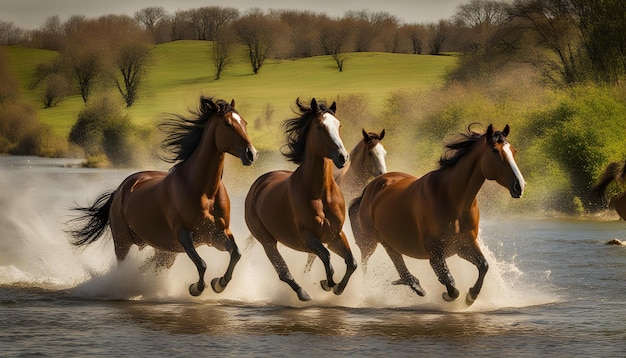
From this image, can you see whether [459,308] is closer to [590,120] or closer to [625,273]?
[625,273]

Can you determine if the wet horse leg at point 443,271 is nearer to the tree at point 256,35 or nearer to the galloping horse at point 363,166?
the galloping horse at point 363,166

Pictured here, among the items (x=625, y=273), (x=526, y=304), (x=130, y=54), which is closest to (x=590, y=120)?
(x=625, y=273)

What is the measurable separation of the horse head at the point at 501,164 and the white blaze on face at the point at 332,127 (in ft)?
4.38

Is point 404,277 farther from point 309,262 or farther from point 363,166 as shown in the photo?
point 363,166

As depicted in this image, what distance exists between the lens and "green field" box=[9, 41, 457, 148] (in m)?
71.5

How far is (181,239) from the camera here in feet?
39.7

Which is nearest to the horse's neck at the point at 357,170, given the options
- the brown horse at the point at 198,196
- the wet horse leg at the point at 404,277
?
the wet horse leg at the point at 404,277

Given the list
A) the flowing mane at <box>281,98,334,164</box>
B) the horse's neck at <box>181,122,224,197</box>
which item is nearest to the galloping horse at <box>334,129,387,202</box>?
the flowing mane at <box>281,98,334,164</box>

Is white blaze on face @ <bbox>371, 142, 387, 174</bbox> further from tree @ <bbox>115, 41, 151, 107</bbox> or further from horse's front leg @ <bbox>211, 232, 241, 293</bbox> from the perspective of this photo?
tree @ <bbox>115, 41, 151, 107</bbox>

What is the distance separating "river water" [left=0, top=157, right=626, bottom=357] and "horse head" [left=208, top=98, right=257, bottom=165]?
1522 mm

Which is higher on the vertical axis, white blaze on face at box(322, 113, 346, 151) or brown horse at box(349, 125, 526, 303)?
white blaze on face at box(322, 113, 346, 151)

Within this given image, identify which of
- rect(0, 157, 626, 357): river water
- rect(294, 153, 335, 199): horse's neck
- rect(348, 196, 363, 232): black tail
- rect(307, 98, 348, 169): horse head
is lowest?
rect(0, 157, 626, 357): river water

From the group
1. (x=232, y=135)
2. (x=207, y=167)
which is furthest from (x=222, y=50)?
(x=232, y=135)

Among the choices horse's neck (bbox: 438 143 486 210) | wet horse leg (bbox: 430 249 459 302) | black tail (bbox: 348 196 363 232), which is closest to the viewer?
horse's neck (bbox: 438 143 486 210)
